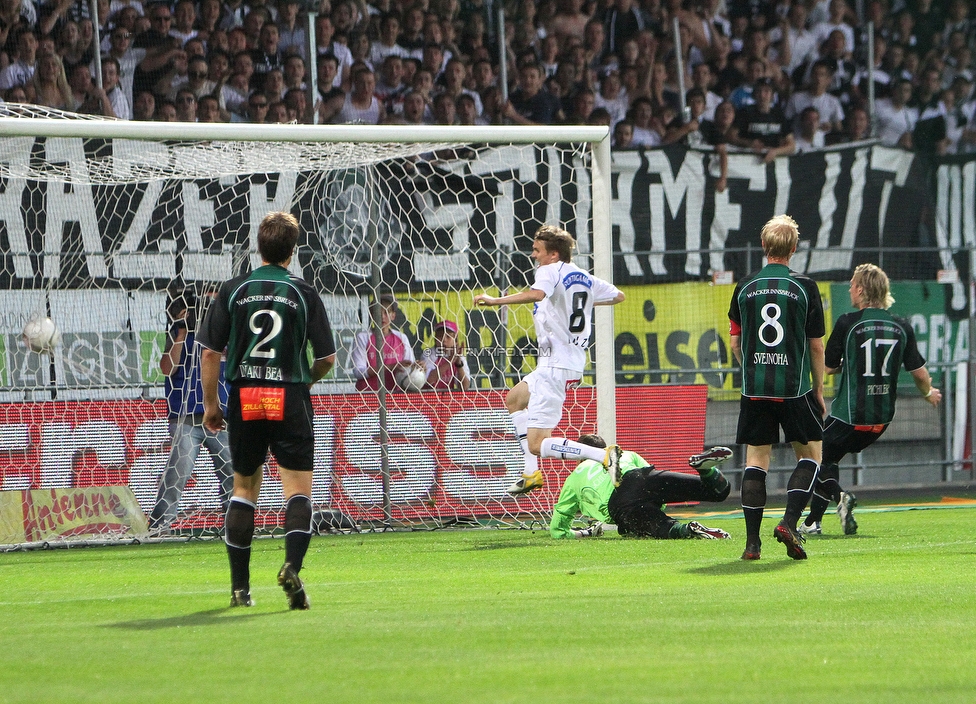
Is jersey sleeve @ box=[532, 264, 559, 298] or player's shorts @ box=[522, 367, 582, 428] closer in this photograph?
jersey sleeve @ box=[532, 264, 559, 298]

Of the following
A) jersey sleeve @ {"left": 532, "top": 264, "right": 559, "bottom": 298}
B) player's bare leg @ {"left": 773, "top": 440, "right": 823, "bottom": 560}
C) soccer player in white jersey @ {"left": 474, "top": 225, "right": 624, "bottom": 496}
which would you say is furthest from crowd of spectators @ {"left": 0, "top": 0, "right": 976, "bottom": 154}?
player's bare leg @ {"left": 773, "top": 440, "right": 823, "bottom": 560}

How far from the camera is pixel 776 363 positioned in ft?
25.0

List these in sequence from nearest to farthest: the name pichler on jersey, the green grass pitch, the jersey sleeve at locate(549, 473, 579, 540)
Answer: the green grass pitch, the name pichler on jersey, the jersey sleeve at locate(549, 473, 579, 540)

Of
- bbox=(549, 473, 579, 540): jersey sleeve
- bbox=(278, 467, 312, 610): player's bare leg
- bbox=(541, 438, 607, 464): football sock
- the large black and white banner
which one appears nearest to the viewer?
bbox=(278, 467, 312, 610): player's bare leg

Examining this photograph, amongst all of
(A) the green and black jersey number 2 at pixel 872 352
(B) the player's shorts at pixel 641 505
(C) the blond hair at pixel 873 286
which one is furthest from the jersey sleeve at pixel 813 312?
(A) the green and black jersey number 2 at pixel 872 352

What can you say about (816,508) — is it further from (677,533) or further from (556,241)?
(556,241)

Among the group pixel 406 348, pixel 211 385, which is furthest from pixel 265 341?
pixel 406 348

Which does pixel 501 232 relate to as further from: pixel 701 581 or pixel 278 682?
pixel 278 682

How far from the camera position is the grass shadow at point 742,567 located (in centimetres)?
721

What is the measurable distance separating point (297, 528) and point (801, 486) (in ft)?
11.3

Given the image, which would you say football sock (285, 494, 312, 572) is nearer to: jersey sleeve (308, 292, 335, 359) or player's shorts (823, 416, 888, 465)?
jersey sleeve (308, 292, 335, 359)

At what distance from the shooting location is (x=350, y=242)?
1216cm

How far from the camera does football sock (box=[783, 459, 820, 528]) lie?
791 cm

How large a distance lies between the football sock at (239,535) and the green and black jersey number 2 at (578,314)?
173 inches
